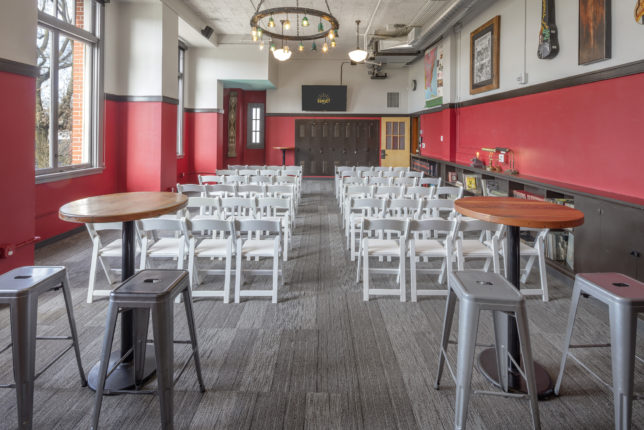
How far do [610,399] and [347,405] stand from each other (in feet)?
4.64

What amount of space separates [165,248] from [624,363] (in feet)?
11.2

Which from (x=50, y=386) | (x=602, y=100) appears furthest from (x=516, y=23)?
(x=50, y=386)

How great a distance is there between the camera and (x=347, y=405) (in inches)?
95.0

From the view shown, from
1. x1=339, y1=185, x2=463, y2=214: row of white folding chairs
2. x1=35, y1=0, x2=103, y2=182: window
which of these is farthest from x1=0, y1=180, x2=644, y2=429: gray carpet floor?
x1=35, y1=0, x2=103, y2=182: window

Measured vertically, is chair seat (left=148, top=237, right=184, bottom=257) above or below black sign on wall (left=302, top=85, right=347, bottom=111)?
below

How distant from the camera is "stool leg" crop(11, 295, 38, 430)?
2029mm

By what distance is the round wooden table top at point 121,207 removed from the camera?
7.76 ft

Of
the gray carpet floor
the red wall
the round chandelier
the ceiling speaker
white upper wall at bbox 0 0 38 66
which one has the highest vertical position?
the ceiling speaker

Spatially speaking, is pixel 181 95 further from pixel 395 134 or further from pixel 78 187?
pixel 395 134

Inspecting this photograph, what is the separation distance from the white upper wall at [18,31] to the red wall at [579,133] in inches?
211

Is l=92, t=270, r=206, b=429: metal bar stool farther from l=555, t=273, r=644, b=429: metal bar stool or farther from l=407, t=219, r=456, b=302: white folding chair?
l=407, t=219, r=456, b=302: white folding chair

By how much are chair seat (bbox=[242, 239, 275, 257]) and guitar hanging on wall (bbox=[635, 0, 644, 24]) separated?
3.66 meters

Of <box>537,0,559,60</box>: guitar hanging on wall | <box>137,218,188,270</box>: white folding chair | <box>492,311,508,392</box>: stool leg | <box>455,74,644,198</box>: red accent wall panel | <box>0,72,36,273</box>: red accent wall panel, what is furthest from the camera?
<box>537,0,559,60</box>: guitar hanging on wall

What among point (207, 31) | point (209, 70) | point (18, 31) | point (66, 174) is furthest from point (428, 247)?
point (209, 70)
